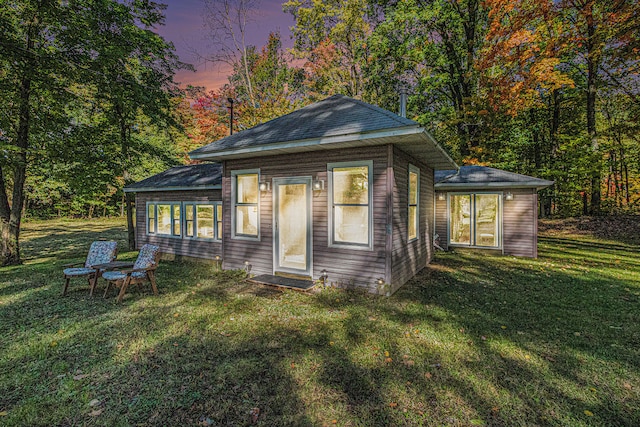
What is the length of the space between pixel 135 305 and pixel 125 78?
25.2 ft

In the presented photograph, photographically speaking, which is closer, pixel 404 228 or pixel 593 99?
pixel 404 228

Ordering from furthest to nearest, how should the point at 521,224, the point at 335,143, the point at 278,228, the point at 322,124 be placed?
the point at 521,224 → the point at 278,228 → the point at 322,124 → the point at 335,143

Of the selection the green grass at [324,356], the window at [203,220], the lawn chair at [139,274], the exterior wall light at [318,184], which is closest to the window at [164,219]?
the window at [203,220]

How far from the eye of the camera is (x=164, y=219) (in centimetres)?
992

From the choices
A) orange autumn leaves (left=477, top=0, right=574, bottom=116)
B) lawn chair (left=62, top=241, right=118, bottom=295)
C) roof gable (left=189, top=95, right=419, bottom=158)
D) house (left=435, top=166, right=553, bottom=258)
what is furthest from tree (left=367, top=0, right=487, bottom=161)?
lawn chair (left=62, top=241, right=118, bottom=295)

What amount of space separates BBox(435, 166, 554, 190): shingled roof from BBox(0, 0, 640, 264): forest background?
5822 mm

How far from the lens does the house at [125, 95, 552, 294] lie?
5.27m

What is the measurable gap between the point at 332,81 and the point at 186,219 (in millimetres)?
12502

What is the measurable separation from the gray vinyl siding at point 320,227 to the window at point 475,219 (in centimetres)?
602

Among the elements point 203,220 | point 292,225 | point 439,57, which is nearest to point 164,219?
point 203,220

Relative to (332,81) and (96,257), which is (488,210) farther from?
(332,81)

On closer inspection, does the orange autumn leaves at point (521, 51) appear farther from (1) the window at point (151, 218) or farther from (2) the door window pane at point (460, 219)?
(1) the window at point (151, 218)

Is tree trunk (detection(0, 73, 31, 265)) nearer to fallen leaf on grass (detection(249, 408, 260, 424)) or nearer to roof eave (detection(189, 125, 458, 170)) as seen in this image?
roof eave (detection(189, 125, 458, 170))

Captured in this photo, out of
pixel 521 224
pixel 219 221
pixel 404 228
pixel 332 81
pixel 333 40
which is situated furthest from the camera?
pixel 332 81
